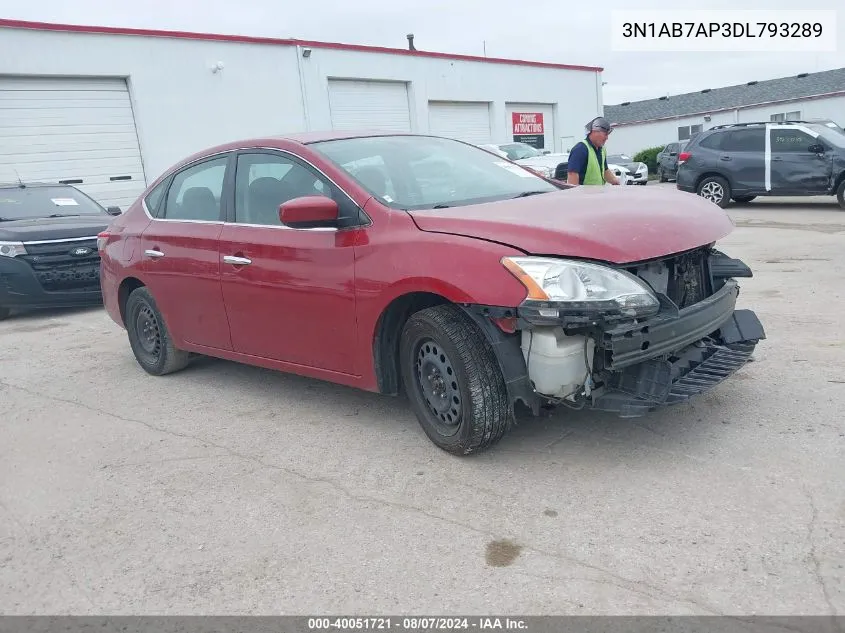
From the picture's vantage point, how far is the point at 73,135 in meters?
16.2

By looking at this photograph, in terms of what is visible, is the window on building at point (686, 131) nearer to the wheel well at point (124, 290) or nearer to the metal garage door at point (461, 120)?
the metal garage door at point (461, 120)

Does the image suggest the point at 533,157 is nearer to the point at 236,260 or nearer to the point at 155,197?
the point at 155,197

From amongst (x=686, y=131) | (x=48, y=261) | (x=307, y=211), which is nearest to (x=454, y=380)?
(x=307, y=211)

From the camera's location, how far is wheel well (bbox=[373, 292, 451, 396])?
12.5 feet

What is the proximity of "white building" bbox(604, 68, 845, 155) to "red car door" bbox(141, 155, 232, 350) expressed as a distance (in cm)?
3711

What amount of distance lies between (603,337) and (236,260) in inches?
92.4

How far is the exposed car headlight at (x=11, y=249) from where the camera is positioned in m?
8.34

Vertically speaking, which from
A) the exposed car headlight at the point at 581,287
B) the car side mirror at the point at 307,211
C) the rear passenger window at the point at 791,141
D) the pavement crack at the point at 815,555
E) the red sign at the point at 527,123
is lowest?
the pavement crack at the point at 815,555

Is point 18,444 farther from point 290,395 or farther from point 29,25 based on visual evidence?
point 29,25

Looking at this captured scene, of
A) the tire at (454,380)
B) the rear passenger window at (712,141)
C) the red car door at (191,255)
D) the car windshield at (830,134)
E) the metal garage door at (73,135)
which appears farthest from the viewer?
the metal garage door at (73,135)

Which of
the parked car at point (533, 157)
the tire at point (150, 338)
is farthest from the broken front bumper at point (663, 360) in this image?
the parked car at point (533, 157)

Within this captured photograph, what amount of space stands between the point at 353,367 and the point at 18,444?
2120mm

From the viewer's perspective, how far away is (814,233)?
10.6 meters
